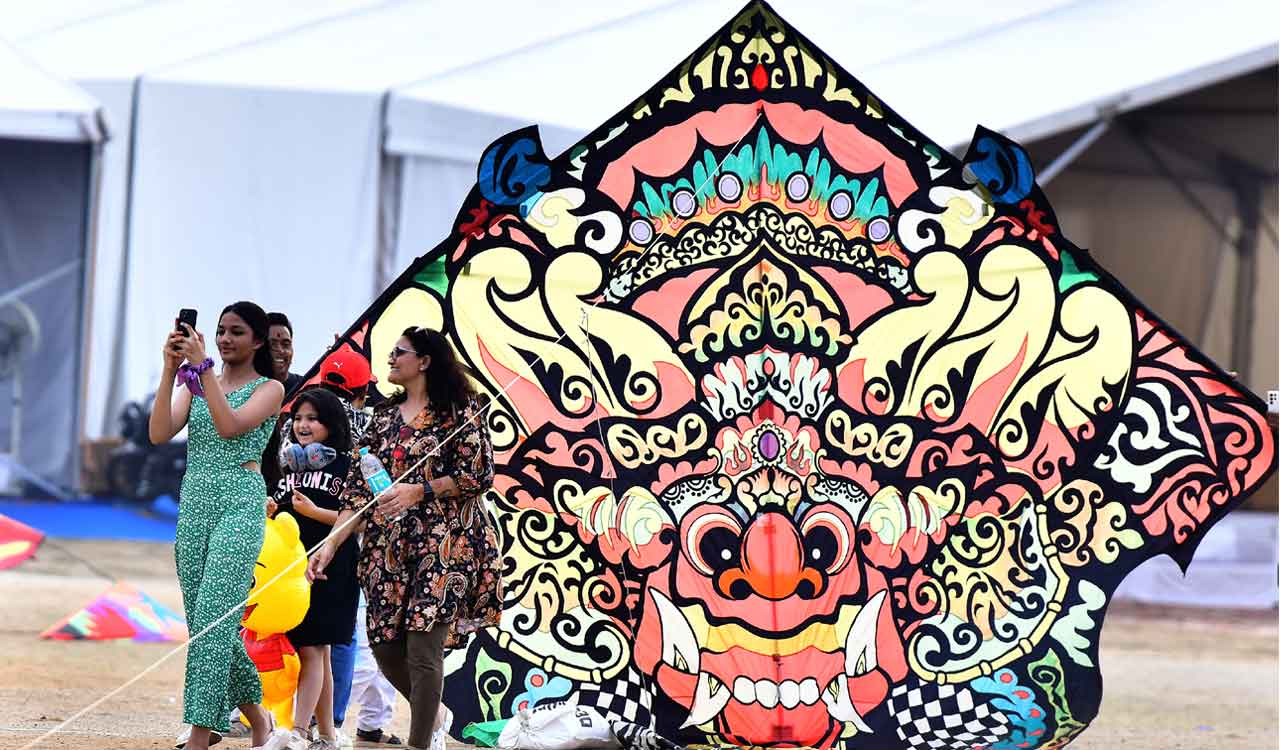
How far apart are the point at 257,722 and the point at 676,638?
1294mm

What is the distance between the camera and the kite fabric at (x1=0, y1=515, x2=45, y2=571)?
19.7 ft

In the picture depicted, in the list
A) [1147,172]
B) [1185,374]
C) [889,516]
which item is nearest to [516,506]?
[889,516]

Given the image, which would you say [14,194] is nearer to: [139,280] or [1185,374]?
[139,280]

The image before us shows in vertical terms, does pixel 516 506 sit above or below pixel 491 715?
above

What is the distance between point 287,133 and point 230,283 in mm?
1325

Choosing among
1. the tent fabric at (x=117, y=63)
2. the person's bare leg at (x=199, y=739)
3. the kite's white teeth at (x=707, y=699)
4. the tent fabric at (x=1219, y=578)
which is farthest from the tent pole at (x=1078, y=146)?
the person's bare leg at (x=199, y=739)

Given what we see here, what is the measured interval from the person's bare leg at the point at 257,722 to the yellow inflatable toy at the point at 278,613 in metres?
0.12

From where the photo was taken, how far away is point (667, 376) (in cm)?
541

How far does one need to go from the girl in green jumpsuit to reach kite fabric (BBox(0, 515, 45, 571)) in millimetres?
1480

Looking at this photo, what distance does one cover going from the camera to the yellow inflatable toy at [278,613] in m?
5.05

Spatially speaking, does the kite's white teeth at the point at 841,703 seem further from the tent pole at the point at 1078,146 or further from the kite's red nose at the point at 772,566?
the tent pole at the point at 1078,146

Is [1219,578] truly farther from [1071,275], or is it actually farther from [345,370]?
[345,370]

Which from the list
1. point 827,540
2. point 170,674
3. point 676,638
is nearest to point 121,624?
point 170,674

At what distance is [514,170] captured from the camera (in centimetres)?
525
